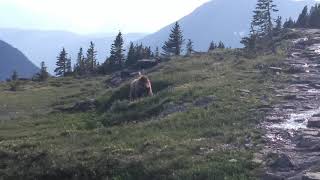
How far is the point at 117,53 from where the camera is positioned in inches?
5655

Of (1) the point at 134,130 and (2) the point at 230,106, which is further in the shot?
(2) the point at 230,106

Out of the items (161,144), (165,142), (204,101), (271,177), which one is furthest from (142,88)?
(271,177)

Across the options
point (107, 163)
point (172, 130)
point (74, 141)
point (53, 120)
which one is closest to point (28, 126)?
point (53, 120)

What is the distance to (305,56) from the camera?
183ft

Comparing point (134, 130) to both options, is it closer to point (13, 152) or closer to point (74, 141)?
point (74, 141)

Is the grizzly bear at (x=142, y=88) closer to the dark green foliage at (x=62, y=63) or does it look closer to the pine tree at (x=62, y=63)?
the dark green foliage at (x=62, y=63)

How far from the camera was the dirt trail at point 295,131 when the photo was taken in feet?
60.6

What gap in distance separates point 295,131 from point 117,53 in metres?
121

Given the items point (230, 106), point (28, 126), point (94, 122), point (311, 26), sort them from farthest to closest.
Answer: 1. point (311, 26)
2. point (28, 126)
3. point (94, 122)
4. point (230, 106)

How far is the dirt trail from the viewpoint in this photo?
18469mm

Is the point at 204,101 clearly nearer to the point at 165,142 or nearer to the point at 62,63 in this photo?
the point at 165,142

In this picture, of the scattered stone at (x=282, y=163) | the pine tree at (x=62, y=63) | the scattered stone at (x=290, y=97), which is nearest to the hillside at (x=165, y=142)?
Answer: the scattered stone at (x=282, y=163)

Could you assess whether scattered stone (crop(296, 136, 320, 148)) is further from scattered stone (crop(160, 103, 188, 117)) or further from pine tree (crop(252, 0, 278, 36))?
pine tree (crop(252, 0, 278, 36))

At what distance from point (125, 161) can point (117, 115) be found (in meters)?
16.2
